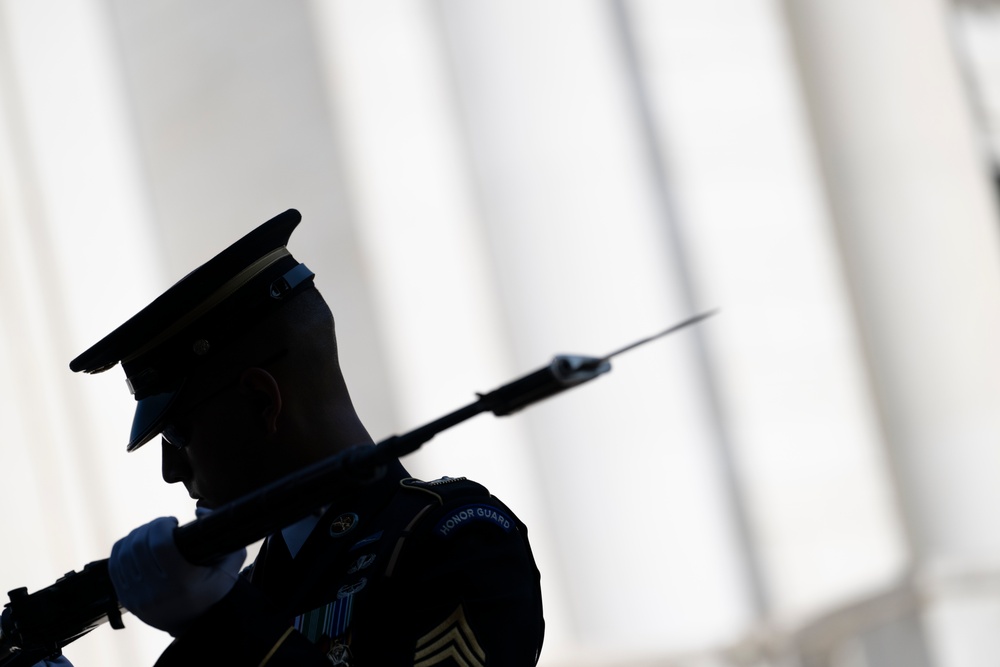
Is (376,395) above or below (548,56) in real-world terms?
below

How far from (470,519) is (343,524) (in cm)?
21

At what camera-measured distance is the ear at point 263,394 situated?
60.5 inches

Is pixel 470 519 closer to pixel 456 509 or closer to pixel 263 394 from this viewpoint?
pixel 456 509

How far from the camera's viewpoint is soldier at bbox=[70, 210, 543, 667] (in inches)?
54.4

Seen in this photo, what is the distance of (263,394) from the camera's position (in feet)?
5.08

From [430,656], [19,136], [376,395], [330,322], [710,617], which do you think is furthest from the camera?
[710,617]

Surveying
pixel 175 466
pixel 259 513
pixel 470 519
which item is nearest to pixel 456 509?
pixel 470 519

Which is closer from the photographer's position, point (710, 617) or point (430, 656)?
point (430, 656)

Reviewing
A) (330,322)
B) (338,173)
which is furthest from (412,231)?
(330,322)

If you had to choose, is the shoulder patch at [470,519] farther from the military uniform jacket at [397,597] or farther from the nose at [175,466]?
the nose at [175,466]

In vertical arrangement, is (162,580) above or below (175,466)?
below

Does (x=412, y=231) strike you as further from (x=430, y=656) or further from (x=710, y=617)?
(x=430, y=656)

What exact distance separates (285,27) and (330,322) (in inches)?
122

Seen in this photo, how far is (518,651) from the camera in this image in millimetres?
1432
